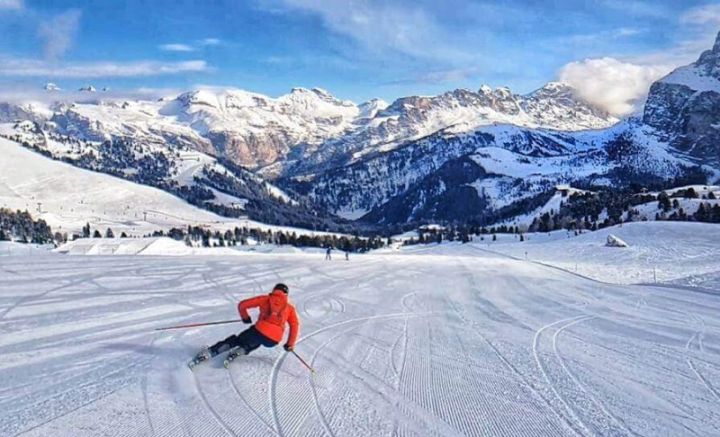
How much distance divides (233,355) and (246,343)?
15.5 inches

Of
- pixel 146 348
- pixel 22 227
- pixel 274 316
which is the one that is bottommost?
pixel 146 348

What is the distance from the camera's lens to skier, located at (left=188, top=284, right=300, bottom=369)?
11906 millimetres

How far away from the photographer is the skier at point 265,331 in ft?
39.1

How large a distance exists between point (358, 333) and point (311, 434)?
7.17 m

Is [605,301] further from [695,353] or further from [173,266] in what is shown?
[173,266]

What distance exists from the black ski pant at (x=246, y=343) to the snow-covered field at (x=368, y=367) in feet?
1.30

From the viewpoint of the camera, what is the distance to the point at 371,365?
1228 cm

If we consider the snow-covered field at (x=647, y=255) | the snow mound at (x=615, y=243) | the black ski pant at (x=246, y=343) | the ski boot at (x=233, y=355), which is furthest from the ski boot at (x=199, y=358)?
the snow mound at (x=615, y=243)

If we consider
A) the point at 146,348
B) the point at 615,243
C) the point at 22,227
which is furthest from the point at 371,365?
the point at 22,227

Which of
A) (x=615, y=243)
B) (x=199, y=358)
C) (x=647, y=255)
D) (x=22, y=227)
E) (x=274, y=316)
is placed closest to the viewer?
(x=199, y=358)

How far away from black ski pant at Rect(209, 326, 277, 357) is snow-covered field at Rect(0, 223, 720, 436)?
40 centimetres

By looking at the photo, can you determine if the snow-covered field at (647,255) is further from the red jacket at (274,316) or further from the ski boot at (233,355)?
the ski boot at (233,355)

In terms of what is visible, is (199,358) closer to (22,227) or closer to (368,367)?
(368,367)

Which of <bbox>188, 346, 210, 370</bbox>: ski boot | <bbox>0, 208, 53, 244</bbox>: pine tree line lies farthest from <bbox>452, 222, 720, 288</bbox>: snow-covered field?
<bbox>0, 208, 53, 244</bbox>: pine tree line
